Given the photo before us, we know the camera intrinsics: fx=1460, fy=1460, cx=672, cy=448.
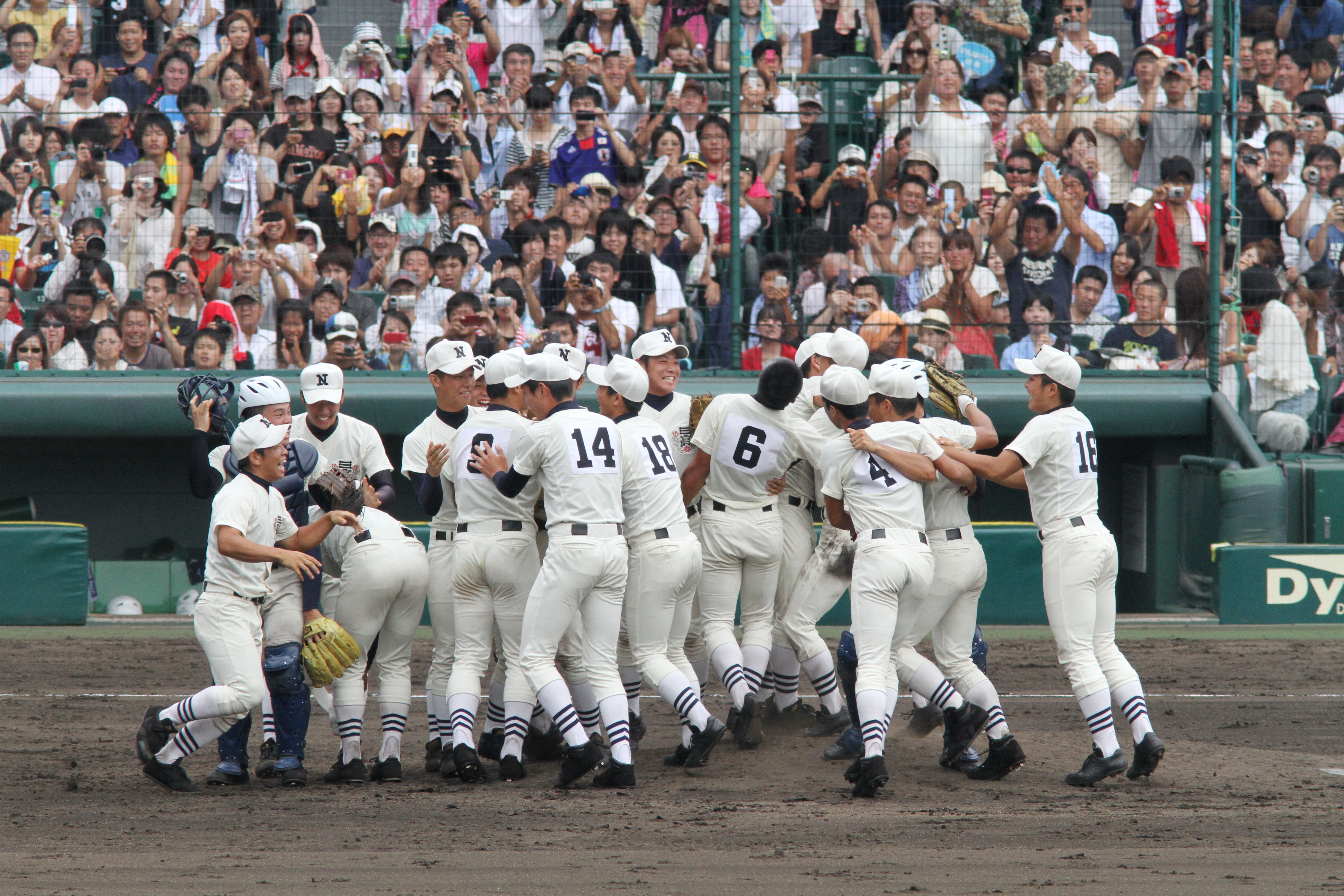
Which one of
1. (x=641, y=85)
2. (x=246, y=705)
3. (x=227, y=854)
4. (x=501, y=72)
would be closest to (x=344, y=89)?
(x=501, y=72)

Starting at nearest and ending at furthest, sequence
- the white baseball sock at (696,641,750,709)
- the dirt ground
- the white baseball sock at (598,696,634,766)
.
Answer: the dirt ground, the white baseball sock at (598,696,634,766), the white baseball sock at (696,641,750,709)

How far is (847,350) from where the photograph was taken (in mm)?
7191

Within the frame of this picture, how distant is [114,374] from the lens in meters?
11.1

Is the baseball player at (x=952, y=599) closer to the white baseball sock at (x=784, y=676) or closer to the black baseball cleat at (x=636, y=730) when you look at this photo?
the white baseball sock at (x=784, y=676)

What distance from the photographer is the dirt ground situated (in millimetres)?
4914

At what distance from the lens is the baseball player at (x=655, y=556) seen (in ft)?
20.9

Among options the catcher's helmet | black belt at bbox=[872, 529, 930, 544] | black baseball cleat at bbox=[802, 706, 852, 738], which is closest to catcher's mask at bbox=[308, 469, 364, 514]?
the catcher's helmet

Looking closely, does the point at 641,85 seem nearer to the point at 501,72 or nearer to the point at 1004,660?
the point at 501,72

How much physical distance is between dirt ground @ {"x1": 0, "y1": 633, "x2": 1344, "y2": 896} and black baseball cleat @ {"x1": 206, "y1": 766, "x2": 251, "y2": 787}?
0.36 feet

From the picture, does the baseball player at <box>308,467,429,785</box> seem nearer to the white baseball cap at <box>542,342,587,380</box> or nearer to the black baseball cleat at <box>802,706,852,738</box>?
the white baseball cap at <box>542,342,587,380</box>

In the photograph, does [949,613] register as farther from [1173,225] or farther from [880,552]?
[1173,225]

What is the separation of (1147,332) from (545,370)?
6.86 m

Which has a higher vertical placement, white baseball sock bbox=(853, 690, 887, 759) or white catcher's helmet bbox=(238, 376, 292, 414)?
white catcher's helmet bbox=(238, 376, 292, 414)

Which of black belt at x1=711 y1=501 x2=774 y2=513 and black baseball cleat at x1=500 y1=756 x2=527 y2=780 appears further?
black belt at x1=711 y1=501 x2=774 y2=513
